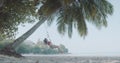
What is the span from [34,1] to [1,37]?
465cm

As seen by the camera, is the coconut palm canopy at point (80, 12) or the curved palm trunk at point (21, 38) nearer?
the curved palm trunk at point (21, 38)

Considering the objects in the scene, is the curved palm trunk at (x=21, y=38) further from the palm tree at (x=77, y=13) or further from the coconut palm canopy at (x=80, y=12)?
the coconut palm canopy at (x=80, y=12)

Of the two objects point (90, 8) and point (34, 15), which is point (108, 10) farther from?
point (34, 15)

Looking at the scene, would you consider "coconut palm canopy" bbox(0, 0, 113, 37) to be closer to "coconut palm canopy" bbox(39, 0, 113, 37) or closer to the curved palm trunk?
"coconut palm canopy" bbox(39, 0, 113, 37)

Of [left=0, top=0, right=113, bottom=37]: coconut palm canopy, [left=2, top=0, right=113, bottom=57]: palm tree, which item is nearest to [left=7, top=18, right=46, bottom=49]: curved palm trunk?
[left=2, top=0, right=113, bottom=57]: palm tree

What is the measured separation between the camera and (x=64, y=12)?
69.1ft

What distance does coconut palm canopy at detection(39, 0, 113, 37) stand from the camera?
65.8ft

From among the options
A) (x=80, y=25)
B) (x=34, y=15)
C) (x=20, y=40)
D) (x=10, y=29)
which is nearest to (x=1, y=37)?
(x=10, y=29)

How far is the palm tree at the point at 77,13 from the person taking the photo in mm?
19953

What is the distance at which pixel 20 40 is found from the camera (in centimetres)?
1944

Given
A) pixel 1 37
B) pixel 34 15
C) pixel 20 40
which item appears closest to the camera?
pixel 20 40

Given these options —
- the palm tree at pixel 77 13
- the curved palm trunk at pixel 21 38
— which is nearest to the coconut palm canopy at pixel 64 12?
the palm tree at pixel 77 13

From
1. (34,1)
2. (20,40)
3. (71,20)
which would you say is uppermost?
(34,1)

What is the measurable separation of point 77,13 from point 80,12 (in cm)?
24
